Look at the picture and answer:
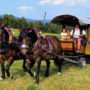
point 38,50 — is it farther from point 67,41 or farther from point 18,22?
point 18,22

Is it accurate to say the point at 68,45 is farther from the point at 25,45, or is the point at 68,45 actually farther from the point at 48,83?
the point at 25,45

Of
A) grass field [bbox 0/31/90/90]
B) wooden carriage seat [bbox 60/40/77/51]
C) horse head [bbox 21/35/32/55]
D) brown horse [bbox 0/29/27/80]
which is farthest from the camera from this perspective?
wooden carriage seat [bbox 60/40/77/51]

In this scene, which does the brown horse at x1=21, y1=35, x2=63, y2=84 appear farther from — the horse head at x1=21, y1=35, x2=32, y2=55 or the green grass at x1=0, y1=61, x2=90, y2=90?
the green grass at x1=0, y1=61, x2=90, y2=90

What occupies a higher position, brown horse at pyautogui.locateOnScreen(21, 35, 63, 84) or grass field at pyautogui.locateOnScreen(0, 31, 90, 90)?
brown horse at pyautogui.locateOnScreen(21, 35, 63, 84)

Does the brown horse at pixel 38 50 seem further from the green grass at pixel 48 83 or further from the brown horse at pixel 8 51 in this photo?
the brown horse at pixel 8 51

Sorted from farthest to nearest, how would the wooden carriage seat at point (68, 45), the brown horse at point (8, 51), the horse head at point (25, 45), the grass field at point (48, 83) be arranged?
the wooden carriage seat at point (68, 45), the brown horse at point (8, 51), the grass field at point (48, 83), the horse head at point (25, 45)

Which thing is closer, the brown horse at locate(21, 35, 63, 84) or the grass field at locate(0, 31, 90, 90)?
the brown horse at locate(21, 35, 63, 84)

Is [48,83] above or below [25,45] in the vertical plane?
below

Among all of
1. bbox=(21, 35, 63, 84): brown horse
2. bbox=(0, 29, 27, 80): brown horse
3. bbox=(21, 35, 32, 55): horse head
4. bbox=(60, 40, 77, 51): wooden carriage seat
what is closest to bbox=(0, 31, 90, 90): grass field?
bbox=(21, 35, 63, 84): brown horse

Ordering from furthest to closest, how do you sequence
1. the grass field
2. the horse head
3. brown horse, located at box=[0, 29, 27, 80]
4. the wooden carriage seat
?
the wooden carriage seat, brown horse, located at box=[0, 29, 27, 80], the grass field, the horse head

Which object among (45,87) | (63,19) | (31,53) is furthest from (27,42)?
(63,19)

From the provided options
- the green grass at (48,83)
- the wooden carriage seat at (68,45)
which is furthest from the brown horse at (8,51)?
the wooden carriage seat at (68,45)

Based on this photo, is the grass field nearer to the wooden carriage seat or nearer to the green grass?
the green grass

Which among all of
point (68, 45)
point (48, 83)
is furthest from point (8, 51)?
point (68, 45)
